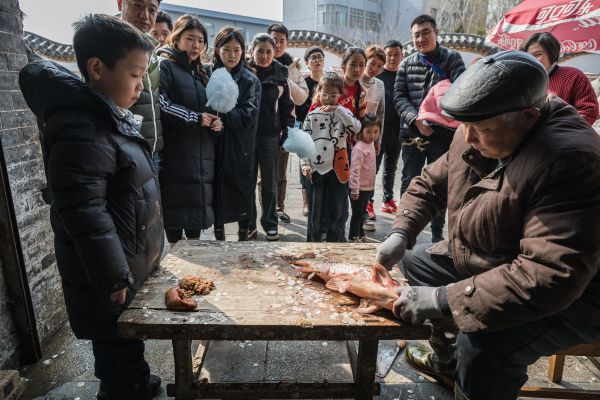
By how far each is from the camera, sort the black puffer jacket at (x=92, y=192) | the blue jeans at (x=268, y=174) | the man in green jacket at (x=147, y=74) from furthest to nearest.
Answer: the blue jeans at (x=268, y=174) → the man in green jacket at (x=147, y=74) → the black puffer jacket at (x=92, y=192)

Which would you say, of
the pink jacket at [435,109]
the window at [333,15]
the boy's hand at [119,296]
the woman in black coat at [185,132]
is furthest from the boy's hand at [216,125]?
the window at [333,15]

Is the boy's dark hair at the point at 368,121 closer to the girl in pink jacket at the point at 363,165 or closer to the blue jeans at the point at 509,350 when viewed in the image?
the girl in pink jacket at the point at 363,165

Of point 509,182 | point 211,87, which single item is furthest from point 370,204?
point 509,182

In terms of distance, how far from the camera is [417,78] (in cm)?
462

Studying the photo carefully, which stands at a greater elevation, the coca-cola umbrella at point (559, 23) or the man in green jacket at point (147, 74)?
Result: the coca-cola umbrella at point (559, 23)

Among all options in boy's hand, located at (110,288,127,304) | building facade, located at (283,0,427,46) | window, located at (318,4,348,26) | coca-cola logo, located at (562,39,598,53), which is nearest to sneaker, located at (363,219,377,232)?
boy's hand, located at (110,288,127,304)

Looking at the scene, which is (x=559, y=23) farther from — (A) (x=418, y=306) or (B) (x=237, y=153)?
(A) (x=418, y=306)

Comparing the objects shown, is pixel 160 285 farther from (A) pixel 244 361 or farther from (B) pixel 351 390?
(B) pixel 351 390

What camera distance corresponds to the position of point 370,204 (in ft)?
17.7

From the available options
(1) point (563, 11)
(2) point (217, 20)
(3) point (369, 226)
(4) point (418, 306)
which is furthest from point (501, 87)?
(2) point (217, 20)

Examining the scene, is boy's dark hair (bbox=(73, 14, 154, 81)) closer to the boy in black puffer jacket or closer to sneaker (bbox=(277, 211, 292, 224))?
the boy in black puffer jacket

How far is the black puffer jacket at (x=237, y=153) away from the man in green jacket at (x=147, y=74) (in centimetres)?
85

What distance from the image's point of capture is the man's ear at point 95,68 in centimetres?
177

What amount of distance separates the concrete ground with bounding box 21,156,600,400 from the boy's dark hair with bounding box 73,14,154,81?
188 centimetres
